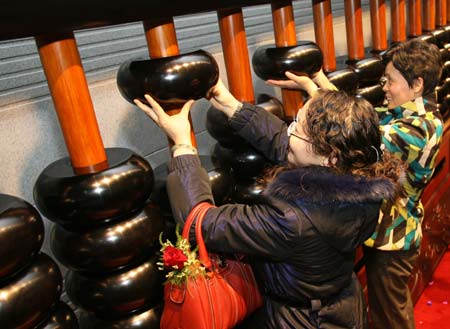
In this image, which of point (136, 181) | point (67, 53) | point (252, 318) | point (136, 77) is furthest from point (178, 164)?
point (252, 318)

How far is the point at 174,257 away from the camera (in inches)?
43.6

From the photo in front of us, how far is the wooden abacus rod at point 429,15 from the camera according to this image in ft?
9.70

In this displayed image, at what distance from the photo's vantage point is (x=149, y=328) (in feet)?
4.15

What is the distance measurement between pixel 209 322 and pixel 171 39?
742 mm

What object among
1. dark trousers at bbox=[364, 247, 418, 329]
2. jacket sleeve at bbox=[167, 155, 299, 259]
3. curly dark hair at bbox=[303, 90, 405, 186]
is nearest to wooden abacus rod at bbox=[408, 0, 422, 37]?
dark trousers at bbox=[364, 247, 418, 329]

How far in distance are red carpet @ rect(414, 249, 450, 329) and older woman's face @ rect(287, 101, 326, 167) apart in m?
1.59

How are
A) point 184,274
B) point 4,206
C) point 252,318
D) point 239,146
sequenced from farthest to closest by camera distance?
point 239,146 → point 252,318 → point 184,274 → point 4,206

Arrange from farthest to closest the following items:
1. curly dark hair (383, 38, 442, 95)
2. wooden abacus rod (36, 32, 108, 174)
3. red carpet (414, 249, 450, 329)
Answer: red carpet (414, 249, 450, 329)
curly dark hair (383, 38, 442, 95)
wooden abacus rod (36, 32, 108, 174)

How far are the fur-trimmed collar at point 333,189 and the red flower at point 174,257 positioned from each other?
0.28 m

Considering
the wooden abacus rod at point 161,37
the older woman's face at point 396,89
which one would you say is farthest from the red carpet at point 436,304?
the wooden abacus rod at point 161,37

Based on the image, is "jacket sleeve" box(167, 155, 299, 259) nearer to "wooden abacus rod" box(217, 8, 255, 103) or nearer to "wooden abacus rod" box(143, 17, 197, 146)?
"wooden abacus rod" box(143, 17, 197, 146)

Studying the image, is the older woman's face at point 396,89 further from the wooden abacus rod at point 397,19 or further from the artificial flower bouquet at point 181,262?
the artificial flower bouquet at point 181,262

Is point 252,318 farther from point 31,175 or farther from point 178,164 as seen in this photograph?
point 31,175

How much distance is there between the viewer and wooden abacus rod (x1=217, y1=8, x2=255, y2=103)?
1.48 m
